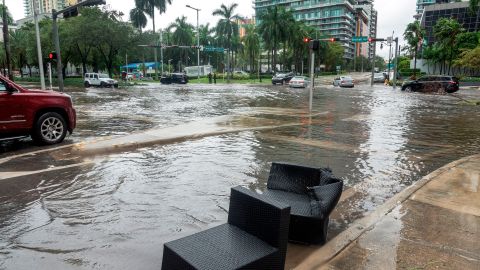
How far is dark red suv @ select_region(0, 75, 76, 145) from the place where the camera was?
856cm

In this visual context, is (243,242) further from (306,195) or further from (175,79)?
(175,79)

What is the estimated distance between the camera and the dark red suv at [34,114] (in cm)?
856

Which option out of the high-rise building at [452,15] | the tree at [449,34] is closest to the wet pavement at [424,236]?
the tree at [449,34]

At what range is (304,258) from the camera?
3801mm

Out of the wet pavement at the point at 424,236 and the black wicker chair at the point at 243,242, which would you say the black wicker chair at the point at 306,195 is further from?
the black wicker chair at the point at 243,242

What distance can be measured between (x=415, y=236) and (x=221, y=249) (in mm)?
2415

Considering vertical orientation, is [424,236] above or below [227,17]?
below

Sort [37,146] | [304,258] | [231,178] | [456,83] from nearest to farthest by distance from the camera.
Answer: [304,258] → [231,178] → [37,146] → [456,83]

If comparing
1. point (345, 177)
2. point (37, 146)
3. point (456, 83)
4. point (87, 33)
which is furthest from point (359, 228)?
point (87, 33)

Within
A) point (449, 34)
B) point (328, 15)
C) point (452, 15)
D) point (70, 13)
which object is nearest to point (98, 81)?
point (70, 13)

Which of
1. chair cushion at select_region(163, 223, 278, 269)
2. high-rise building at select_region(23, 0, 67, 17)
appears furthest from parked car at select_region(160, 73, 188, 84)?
chair cushion at select_region(163, 223, 278, 269)

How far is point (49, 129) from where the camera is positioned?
373 inches

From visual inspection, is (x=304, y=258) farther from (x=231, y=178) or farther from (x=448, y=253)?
(x=231, y=178)

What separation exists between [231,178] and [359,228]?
264 centimetres
